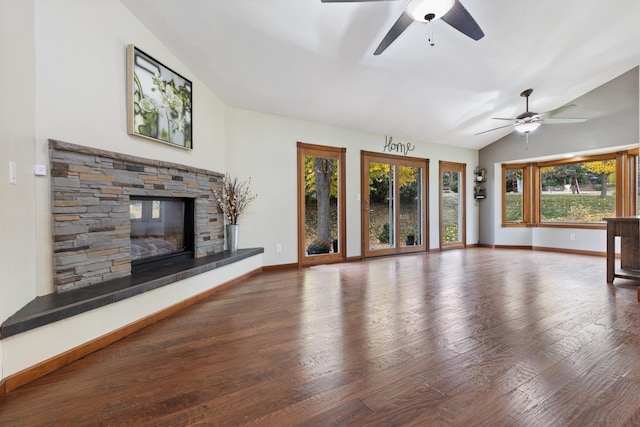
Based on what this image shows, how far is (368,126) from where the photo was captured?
5277 mm

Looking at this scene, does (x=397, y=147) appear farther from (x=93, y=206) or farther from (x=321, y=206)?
(x=93, y=206)

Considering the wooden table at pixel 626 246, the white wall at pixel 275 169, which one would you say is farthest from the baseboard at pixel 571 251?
Answer: the white wall at pixel 275 169

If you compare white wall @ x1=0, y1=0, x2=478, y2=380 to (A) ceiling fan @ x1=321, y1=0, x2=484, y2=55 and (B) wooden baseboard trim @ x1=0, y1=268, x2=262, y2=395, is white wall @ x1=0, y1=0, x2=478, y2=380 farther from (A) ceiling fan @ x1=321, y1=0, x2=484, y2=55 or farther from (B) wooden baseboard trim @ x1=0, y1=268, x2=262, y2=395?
(A) ceiling fan @ x1=321, y1=0, x2=484, y2=55

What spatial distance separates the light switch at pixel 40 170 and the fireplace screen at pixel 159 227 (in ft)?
2.49

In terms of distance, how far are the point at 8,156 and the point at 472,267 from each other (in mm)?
5354

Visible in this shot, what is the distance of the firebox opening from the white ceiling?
5.31 ft

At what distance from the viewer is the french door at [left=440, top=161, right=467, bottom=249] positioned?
6.60 m

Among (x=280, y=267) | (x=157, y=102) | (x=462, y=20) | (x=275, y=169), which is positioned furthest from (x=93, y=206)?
(x=462, y=20)

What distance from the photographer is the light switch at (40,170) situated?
186cm

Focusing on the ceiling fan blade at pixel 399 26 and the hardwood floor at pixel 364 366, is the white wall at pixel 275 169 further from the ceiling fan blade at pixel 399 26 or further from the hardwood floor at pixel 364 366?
the ceiling fan blade at pixel 399 26

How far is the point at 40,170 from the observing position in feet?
6.20

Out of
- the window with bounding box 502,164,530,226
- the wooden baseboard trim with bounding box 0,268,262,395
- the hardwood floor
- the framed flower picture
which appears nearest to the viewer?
the hardwood floor

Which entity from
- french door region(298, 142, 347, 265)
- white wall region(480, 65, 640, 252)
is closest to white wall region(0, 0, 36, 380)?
french door region(298, 142, 347, 265)

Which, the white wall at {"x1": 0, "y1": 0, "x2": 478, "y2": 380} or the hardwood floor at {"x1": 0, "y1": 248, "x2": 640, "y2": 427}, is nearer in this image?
the hardwood floor at {"x1": 0, "y1": 248, "x2": 640, "y2": 427}
